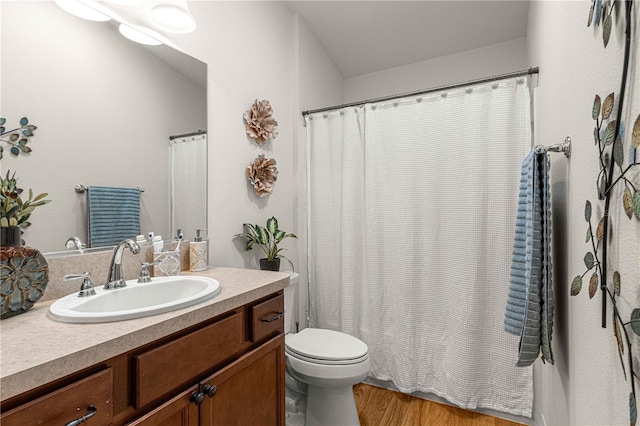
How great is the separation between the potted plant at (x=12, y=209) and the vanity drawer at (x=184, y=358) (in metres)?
Result: 0.54

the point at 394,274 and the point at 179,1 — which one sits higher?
the point at 179,1

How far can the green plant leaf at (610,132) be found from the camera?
1.76 feet

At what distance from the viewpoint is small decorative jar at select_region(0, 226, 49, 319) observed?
860 millimetres

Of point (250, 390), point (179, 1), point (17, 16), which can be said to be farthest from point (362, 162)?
point (17, 16)

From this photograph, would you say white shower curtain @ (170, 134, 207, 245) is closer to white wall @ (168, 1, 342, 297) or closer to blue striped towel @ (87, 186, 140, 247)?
white wall @ (168, 1, 342, 297)

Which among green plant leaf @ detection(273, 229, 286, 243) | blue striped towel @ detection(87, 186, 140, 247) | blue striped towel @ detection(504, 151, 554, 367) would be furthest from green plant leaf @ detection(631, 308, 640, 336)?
green plant leaf @ detection(273, 229, 286, 243)

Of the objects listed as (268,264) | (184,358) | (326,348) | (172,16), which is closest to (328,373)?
(326,348)

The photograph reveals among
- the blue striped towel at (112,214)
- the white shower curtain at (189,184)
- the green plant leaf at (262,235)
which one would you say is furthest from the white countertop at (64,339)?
the green plant leaf at (262,235)

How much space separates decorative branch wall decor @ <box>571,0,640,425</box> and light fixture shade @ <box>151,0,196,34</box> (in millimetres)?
1383

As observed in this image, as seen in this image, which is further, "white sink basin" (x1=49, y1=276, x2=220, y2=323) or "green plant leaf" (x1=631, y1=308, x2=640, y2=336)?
"white sink basin" (x1=49, y1=276, x2=220, y2=323)

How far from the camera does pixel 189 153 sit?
161 centimetres

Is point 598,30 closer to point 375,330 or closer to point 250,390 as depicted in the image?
point 250,390

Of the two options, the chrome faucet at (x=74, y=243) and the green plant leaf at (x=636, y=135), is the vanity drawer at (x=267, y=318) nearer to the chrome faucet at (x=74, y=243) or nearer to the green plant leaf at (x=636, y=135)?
the chrome faucet at (x=74, y=243)

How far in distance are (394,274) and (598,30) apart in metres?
1.65
